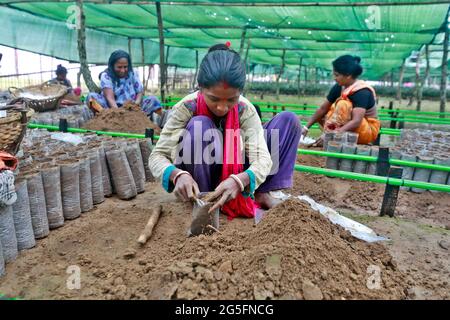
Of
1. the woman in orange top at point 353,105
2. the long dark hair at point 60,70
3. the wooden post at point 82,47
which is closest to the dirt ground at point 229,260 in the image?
the woman in orange top at point 353,105

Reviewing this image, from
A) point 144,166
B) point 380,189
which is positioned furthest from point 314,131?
point 144,166

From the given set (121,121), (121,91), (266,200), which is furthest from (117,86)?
(266,200)

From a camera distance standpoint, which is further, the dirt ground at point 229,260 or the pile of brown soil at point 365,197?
the pile of brown soil at point 365,197

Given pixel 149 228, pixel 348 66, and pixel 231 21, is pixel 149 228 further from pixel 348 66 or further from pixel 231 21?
pixel 231 21

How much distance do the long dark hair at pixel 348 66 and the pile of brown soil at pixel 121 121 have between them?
2538mm

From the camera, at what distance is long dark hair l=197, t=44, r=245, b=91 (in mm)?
1842

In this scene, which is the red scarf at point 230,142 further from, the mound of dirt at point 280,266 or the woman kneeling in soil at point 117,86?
the woman kneeling in soil at point 117,86

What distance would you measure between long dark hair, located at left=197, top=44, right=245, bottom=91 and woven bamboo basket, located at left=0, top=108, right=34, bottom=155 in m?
1.25

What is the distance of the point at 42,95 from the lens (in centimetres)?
619

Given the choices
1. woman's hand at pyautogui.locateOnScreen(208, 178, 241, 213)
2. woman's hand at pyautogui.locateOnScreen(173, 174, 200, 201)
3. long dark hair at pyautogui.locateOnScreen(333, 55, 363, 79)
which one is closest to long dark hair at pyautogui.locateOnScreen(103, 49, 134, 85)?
long dark hair at pyautogui.locateOnScreen(333, 55, 363, 79)

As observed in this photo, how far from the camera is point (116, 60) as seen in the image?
16.4ft

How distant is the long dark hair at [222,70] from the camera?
6.04 feet

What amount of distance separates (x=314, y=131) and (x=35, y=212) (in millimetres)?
6151

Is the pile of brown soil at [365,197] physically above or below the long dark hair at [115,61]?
below
